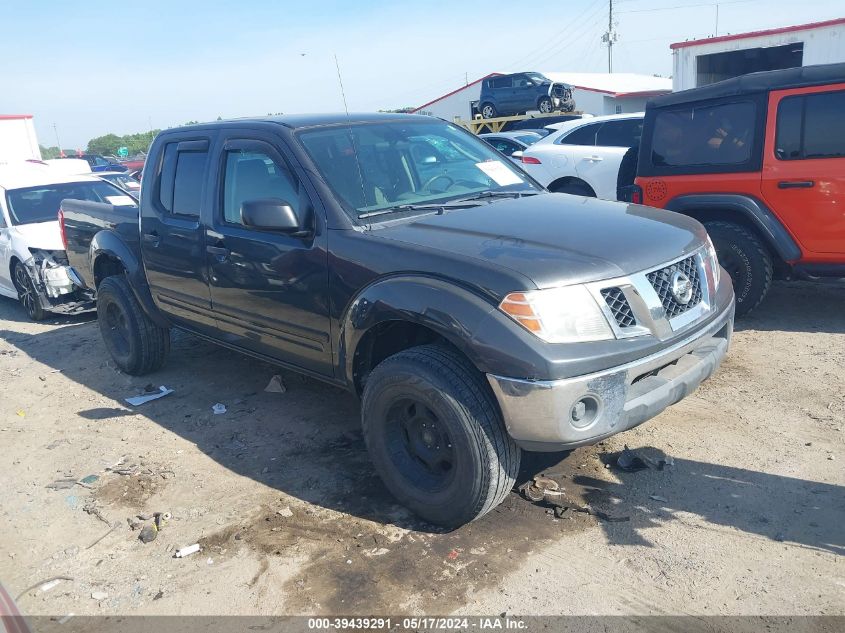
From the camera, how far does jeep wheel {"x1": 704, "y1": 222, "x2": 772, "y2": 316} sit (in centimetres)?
576

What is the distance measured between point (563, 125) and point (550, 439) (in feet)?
25.6

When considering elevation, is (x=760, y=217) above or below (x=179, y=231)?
below

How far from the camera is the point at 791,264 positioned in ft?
18.7

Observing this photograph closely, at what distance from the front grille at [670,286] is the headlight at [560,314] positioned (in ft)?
1.32

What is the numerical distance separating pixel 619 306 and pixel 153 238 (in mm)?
3419

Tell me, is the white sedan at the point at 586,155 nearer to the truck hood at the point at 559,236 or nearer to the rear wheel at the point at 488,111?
the truck hood at the point at 559,236

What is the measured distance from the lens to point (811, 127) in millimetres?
5504

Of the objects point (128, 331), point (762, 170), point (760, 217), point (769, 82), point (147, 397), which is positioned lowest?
point (147, 397)

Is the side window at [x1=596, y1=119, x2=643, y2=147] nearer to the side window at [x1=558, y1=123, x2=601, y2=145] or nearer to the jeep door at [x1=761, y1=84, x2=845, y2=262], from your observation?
the side window at [x1=558, y1=123, x2=601, y2=145]

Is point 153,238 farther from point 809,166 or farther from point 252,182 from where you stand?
point 809,166

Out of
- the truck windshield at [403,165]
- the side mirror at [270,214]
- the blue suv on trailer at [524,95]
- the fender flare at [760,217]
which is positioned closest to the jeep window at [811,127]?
the fender flare at [760,217]

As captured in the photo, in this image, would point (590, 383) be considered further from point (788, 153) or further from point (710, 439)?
point (788, 153)

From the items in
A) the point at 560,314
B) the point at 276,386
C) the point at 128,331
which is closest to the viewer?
the point at 560,314

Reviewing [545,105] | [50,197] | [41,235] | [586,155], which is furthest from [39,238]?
[545,105]
